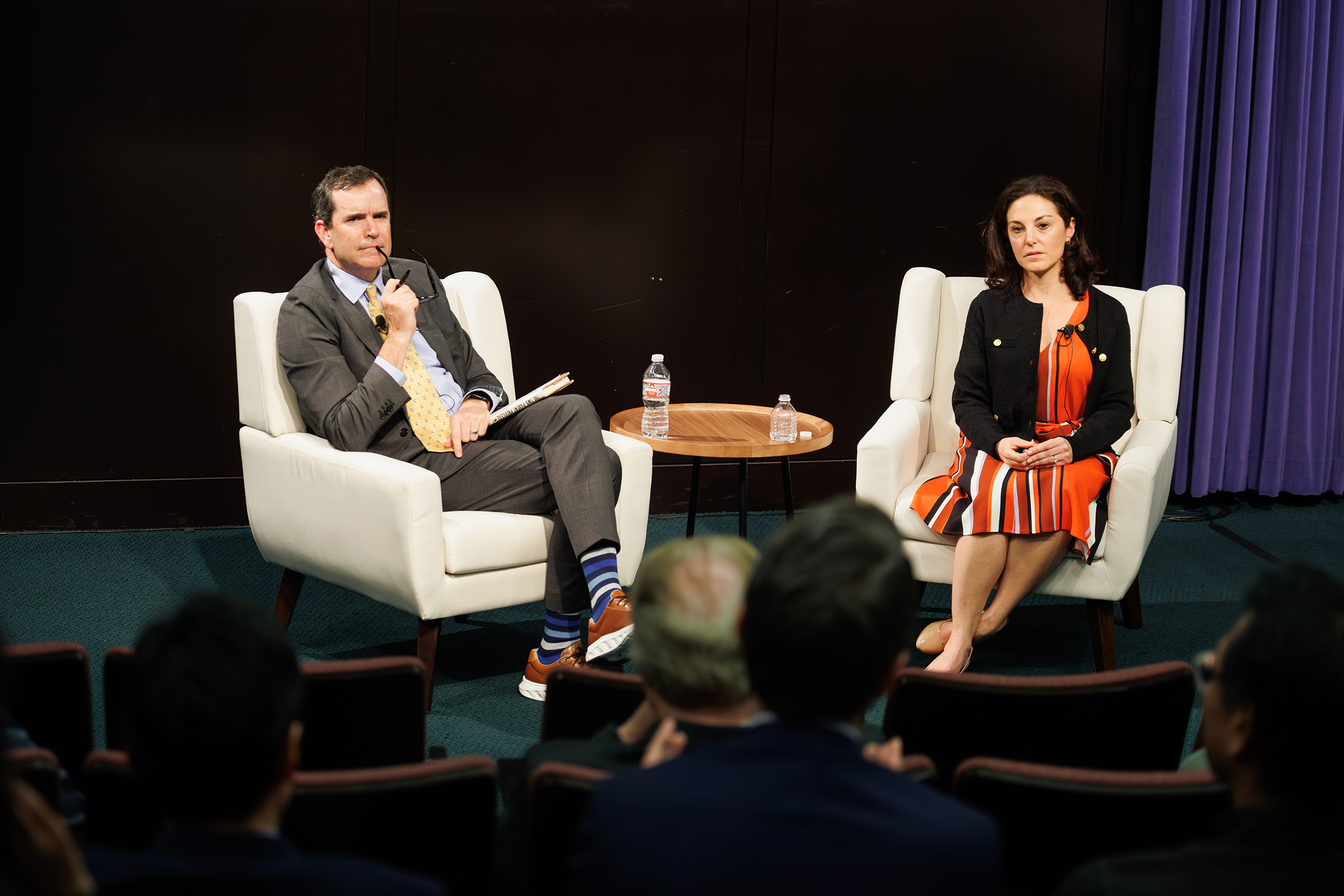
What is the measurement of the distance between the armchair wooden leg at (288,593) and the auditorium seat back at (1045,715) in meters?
2.11

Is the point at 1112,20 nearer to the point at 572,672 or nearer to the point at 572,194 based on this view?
the point at 572,194

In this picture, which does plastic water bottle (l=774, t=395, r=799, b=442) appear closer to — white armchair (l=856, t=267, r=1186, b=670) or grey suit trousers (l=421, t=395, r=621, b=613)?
white armchair (l=856, t=267, r=1186, b=670)

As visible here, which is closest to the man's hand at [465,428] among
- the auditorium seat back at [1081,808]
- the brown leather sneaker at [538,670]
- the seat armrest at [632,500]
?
the seat armrest at [632,500]

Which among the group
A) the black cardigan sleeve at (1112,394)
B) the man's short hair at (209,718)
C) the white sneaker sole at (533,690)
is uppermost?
the black cardigan sleeve at (1112,394)

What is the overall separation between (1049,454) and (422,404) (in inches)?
62.9

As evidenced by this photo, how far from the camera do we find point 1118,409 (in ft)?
11.0

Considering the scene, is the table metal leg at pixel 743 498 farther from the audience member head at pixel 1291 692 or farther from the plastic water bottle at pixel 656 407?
the audience member head at pixel 1291 692

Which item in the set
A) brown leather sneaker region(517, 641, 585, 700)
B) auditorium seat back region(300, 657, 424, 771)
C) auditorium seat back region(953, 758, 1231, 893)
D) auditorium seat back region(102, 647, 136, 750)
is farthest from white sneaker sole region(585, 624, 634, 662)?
auditorium seat back region(953, 758, 1231, 893)

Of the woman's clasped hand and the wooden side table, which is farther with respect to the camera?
the wooden side table

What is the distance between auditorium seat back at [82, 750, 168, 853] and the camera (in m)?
1.28

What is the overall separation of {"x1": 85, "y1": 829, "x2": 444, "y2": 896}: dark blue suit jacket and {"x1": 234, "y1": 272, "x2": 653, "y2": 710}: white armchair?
1855 mm

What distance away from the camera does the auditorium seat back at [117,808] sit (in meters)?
1.28

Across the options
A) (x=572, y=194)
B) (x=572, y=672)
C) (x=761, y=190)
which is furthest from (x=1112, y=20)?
(x=572, y=672)

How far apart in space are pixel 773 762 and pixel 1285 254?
4678 mm
